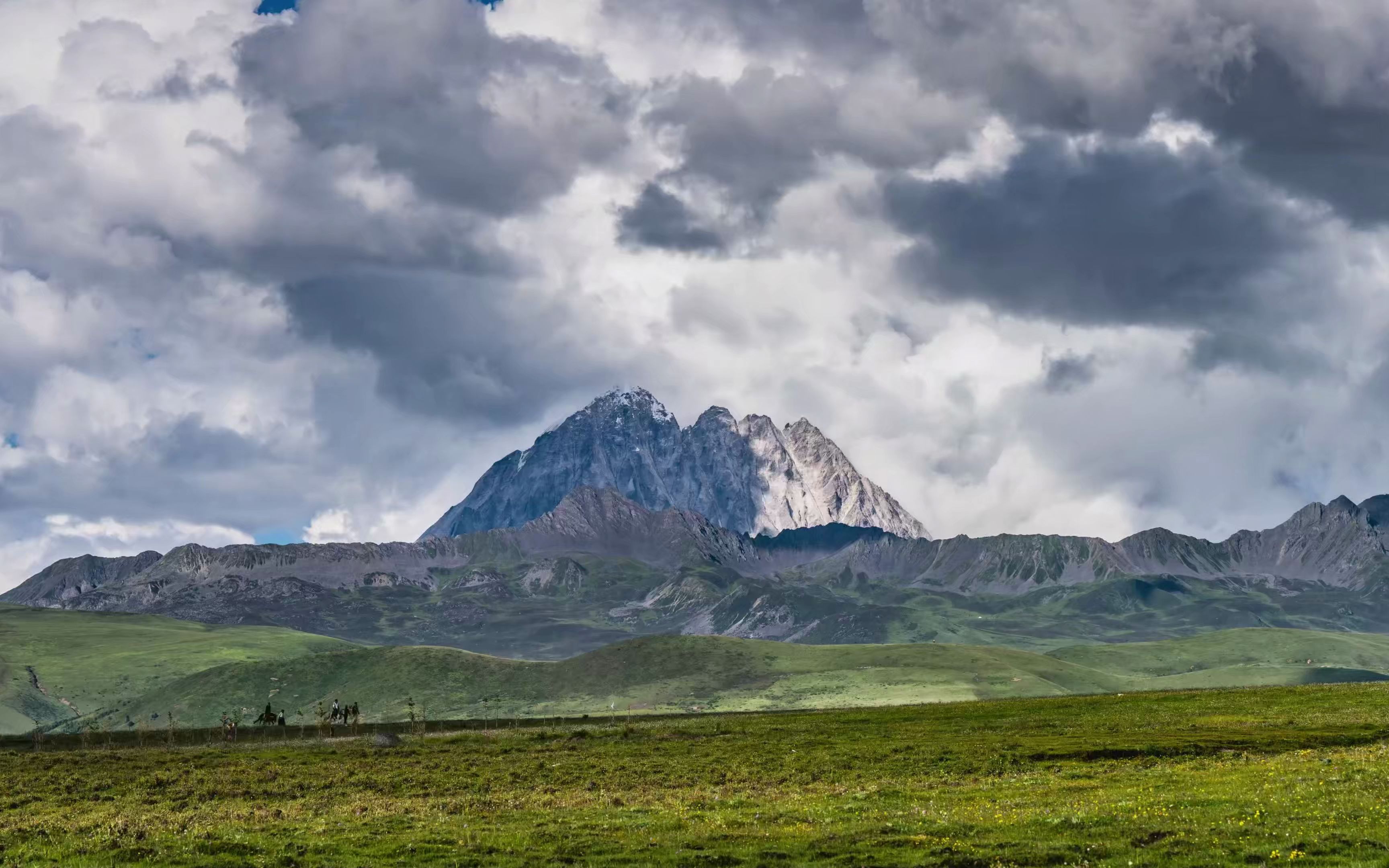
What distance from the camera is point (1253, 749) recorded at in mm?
89938

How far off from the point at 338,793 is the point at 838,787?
33856 mm

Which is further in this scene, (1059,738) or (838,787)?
(1059,738)

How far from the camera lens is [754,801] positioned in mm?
69062

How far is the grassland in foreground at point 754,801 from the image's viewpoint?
1885 inches

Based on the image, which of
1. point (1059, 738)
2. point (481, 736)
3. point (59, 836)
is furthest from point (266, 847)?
point (481, 736)

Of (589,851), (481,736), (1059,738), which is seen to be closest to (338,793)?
(589,851)

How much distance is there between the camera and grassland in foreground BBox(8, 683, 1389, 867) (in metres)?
47.9

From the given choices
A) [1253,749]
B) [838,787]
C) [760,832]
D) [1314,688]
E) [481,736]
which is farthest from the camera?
[1314,688]

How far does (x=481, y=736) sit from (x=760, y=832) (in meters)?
106

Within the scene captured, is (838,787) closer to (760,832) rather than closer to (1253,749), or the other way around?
(760,832)

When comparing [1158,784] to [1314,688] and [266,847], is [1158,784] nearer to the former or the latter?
[266,847]

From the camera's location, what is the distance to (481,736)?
155m

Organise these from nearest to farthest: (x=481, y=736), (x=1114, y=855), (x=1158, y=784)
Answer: (x=1114, y=855) → (x=1158, y=784) → (x=481, y=736)

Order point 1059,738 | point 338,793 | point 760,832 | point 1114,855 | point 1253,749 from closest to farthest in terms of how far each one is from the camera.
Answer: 1. point 1114,855
2. point 760,832
3. point 338,793
4. point 1253,749
5. point 1059,738
